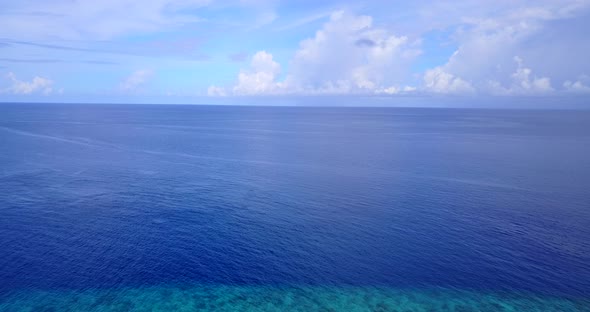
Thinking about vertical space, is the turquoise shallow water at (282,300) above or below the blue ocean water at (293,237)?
below

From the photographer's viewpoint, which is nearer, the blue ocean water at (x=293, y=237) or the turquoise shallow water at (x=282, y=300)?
the turquoise shallow water at (x=282, y=300)

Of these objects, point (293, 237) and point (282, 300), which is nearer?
point (282, 300)

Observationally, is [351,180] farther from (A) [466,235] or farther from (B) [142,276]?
(B) [142,276]

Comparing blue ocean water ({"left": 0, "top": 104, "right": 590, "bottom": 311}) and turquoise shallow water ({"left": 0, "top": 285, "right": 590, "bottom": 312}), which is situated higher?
blue ocean water ({"left": 0, "top": 104, "right": 590, "bottom": 311})

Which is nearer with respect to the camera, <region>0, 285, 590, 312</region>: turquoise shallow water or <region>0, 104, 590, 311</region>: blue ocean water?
<region>0, 285, 590, 312</region>: turquoise shallow water

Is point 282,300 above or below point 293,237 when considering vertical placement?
below
